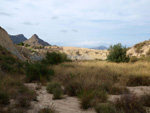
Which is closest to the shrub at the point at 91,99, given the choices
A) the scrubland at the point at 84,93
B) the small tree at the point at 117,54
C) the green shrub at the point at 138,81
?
the scrubland at the point at 84,93

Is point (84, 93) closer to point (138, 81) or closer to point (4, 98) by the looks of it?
point (4, 98)

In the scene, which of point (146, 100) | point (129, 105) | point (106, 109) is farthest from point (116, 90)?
point (106, 109)

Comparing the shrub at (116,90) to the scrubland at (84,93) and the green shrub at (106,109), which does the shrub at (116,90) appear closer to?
the scrubland at (84,93)

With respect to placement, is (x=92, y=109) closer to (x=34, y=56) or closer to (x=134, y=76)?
(x=134, y=76)

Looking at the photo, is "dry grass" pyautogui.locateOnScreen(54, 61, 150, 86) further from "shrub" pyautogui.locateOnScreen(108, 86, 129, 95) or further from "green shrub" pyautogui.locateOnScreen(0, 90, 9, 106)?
"green shrub" pyautogui.locateOnScreen(0, 90, 9, 106)

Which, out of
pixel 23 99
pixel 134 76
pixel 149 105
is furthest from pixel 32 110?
pixel 134 76

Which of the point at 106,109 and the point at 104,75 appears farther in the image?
the point at 104,75

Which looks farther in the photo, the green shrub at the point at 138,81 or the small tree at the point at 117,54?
the small tree at the point at 117,54

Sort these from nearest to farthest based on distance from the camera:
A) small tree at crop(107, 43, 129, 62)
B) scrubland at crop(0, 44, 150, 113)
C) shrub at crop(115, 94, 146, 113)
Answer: shrub at crop(115, 94, 146, 113) < scrubland at crop(0, 44, 150, 113) < small tree at crop(107, 43, 129, 62)

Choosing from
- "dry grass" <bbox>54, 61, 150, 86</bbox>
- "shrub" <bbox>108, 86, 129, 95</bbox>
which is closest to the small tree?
"dry grass" <bbox>54, 61, 150, 86</bbox>

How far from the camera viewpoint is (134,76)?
34.9ft

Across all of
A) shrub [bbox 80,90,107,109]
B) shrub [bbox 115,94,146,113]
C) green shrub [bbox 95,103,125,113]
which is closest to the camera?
green shrub [bbox 95,103,125,113]

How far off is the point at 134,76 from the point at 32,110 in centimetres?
781

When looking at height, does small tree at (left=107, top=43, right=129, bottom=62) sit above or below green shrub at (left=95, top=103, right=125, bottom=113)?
above
